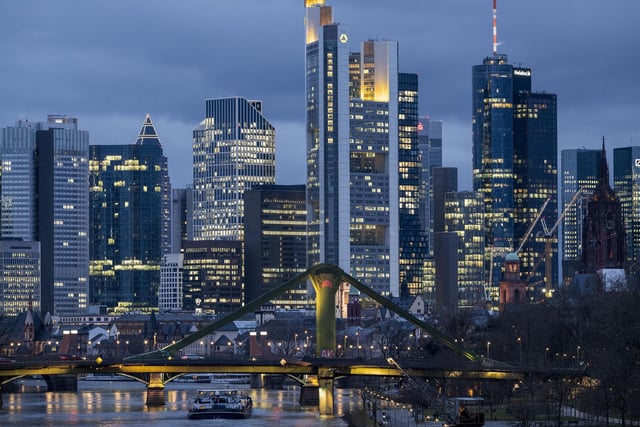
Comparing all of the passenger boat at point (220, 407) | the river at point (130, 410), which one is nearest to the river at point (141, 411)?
the river at point (130, 410)

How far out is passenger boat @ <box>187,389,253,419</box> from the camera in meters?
150

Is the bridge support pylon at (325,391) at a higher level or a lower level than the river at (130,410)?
higher

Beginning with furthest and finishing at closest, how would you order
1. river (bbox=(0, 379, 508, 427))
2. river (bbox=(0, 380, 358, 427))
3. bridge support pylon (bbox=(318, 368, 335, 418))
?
bridge support pylon (bbox=(318, 368, 335, 418)), river (bbox=(0, 380, 358, 427)), river (bbox=(0, 379, 508, 427))

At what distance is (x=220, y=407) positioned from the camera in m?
153

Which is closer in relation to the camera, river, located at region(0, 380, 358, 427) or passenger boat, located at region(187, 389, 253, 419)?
river, located at region(0, 380, 358, 427)

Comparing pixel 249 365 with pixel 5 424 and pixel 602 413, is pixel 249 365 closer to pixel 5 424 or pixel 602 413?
pixel 5 424

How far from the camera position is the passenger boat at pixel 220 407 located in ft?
492

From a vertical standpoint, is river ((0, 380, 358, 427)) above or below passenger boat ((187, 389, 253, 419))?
below

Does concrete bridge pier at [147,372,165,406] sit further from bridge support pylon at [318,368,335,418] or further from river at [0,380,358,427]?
bridge support pylon at [318,368,335,418]

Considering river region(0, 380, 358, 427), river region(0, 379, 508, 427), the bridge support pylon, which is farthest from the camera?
the bridge support pylon

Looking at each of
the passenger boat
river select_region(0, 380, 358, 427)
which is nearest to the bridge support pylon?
river select_region(0, 380, 358, 427)

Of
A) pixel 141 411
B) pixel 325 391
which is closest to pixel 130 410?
pixel 141 411

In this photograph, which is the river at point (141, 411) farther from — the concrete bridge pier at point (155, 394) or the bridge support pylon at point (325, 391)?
the bridge support pylon at point (325, 391)

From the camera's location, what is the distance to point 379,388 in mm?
184250
